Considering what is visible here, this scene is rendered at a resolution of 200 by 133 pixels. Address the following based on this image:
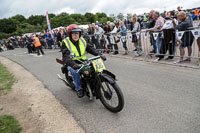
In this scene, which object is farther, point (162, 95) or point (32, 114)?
point (162, 95)

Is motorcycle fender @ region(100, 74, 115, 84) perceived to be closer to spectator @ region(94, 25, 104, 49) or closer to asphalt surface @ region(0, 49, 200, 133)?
asphalt surface @ region(0, 49, 200, 133)

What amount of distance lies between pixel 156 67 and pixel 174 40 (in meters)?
1.55

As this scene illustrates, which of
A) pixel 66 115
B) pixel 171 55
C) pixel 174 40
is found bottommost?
pixel 66 115

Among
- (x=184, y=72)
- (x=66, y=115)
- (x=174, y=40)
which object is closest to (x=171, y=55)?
(x=174, y=40)

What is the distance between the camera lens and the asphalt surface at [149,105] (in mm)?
2887

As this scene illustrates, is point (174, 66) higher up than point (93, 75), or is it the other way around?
point (93, 75)

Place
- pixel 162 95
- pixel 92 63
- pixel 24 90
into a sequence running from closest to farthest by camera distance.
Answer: pixel 92 63 < pixel 162 95 < pixel 24 90

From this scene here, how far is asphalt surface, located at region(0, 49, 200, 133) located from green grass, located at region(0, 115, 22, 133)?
1.17 meters

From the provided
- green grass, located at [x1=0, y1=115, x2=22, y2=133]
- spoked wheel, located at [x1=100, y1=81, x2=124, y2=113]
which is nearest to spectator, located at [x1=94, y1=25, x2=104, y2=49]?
spoked wheel, located at [x1=100, y1=81, x2=124, y2=113]

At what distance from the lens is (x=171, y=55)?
678cm

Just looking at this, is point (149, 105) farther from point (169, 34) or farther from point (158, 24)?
point (158, 24)

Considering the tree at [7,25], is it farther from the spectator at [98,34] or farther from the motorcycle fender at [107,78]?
the motorcycle fender at [107,78]

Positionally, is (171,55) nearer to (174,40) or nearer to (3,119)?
(174,40)

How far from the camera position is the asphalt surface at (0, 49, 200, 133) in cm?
289
